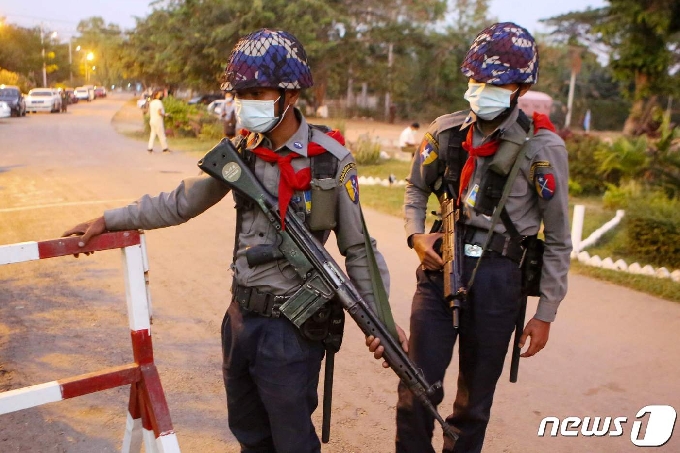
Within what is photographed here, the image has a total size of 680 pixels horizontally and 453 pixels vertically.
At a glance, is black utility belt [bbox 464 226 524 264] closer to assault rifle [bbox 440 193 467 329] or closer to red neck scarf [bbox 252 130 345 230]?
assault rifle [bbox 440 193 467 329]

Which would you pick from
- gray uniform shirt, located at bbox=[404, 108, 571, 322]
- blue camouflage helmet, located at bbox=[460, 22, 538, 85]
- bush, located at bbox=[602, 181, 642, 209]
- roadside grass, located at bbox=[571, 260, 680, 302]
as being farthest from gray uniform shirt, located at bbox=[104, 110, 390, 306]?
bush, located at bbox=[602, 181, 642, 209]

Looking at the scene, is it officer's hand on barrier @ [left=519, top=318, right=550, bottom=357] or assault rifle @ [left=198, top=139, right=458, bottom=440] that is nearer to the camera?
assault rifle @ [left=198, top=139, right=458, bottom=440]

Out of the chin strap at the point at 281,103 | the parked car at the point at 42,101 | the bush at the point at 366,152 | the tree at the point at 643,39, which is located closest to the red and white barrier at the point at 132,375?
the chin strap at the point at 281,103

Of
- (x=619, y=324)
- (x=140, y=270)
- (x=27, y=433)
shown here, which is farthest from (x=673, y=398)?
(x=27, y=433)

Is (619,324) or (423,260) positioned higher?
(423,260)

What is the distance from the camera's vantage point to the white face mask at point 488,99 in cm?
255

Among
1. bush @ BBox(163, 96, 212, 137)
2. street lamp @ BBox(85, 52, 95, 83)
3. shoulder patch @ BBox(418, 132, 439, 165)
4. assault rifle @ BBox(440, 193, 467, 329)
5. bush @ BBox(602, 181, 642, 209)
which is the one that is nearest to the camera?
assault rifle @ BBox(440, 193, 467, 329)

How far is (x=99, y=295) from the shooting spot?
5473mm

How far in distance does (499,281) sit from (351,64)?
31.1 m

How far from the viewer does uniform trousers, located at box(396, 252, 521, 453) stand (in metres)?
2.66

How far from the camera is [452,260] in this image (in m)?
2.66

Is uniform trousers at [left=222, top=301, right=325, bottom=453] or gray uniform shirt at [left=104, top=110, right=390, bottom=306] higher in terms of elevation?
gray uniform shirt at [left=104, top=110, right=390, bottom=306]

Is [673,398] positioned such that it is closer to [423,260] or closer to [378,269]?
[423,260]

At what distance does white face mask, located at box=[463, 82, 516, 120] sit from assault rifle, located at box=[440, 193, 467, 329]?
1.34ft
